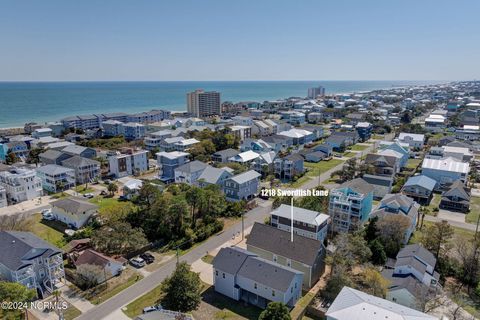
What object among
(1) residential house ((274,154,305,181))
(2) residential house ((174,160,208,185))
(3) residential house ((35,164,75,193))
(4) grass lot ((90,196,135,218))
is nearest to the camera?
(4) grass lot ((90,196,135,218))

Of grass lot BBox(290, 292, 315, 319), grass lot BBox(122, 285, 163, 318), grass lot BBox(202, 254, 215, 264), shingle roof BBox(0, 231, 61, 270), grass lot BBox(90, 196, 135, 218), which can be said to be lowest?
grass lot BBox(290, 292, 315, 319)

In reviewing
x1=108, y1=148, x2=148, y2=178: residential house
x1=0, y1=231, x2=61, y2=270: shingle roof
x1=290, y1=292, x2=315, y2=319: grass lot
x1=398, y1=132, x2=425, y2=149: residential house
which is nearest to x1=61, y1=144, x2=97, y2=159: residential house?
x1=108, y1=148, x2=148, y2=178: residential house

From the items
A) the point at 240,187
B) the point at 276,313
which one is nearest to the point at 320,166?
the point at 240,187

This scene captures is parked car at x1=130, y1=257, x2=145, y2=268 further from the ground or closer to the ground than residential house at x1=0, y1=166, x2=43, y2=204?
closer to the ground

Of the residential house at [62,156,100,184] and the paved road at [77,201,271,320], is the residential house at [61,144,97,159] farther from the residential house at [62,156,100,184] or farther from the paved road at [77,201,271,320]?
the paved road at [77,201,271,320]

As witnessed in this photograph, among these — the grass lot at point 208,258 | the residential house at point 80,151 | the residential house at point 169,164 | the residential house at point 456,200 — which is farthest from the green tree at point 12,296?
the residential house at point 456,200

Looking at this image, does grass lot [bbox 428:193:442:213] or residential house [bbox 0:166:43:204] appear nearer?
grass lot [bbox 428:193:442:213]

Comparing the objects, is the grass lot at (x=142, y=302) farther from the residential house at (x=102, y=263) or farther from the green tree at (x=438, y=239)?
the green tree at (x=438, y=239)
